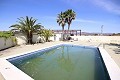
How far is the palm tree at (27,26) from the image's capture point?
24.0m

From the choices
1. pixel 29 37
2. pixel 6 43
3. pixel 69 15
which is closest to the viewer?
pixel 6 43

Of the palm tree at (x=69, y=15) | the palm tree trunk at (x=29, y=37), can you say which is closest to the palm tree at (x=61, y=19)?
the palm tree at (x=69, y=15)

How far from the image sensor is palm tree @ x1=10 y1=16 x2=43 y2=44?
24.0 meters

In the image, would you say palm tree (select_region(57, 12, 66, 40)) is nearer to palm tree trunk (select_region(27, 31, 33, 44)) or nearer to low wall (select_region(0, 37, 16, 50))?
palm tree trunk (select_region(27, 31, 33, 44))

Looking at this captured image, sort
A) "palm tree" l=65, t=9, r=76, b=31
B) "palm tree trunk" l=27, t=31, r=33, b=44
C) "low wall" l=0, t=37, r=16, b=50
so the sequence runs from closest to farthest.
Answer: "low wall" l=0, t=37, r=16, b=50, "palm tree trunk" l=27, t=31, r=33, b=44, "palm tree" l=65, t=9, r=76, b=31

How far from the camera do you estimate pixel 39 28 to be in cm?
2636

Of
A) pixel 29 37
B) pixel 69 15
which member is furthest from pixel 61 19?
pixel 29 37

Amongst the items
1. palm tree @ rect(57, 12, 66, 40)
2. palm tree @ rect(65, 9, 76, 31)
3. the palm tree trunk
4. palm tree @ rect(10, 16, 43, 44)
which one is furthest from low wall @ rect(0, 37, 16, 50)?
palm tree @ rect(65, 9, 76, 31)

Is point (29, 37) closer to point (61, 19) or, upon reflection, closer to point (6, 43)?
point (6, 43)

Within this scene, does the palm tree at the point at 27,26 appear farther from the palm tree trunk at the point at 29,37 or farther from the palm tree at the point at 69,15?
the palm tree at the point at 69,15

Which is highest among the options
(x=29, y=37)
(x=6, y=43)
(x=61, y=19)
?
(x=61, y=19)

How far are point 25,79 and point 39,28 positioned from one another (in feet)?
64.6

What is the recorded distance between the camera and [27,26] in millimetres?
24359

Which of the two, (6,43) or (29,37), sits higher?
(29,37)
